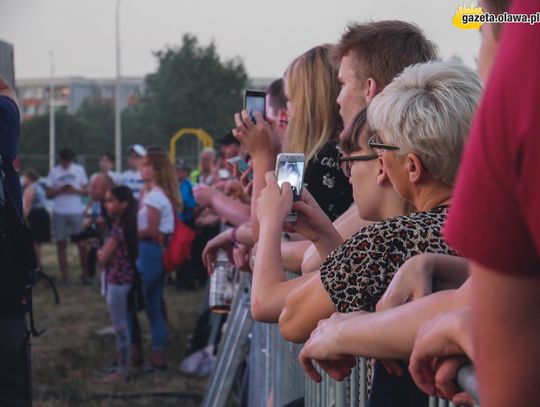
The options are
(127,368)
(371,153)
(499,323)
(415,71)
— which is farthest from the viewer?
(127,368)

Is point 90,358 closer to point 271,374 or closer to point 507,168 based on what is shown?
point 271,374

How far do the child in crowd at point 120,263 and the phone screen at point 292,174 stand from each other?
6029 millimetres

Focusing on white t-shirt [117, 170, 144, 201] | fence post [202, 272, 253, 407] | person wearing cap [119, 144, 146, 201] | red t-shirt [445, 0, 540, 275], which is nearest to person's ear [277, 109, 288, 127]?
fence post [202, 272, 253, 407]

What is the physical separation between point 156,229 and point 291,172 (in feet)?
21.8

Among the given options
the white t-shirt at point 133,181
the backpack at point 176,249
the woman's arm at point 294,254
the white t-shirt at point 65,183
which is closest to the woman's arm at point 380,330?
the woman's arm at point 294,254

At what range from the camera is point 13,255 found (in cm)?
393

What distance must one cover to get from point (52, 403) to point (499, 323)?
7011mm

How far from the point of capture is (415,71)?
2.61 metres

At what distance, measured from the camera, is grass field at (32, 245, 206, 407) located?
26.6ft

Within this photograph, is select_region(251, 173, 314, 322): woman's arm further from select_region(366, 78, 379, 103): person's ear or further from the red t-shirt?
the red t-shirt

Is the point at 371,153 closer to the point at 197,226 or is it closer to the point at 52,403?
the point at 52,403

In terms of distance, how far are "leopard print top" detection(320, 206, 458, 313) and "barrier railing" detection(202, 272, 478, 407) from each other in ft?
0.69

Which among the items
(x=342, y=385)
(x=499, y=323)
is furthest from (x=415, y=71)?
(x=499, y=323)

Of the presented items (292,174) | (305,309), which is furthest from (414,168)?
(292,174)
